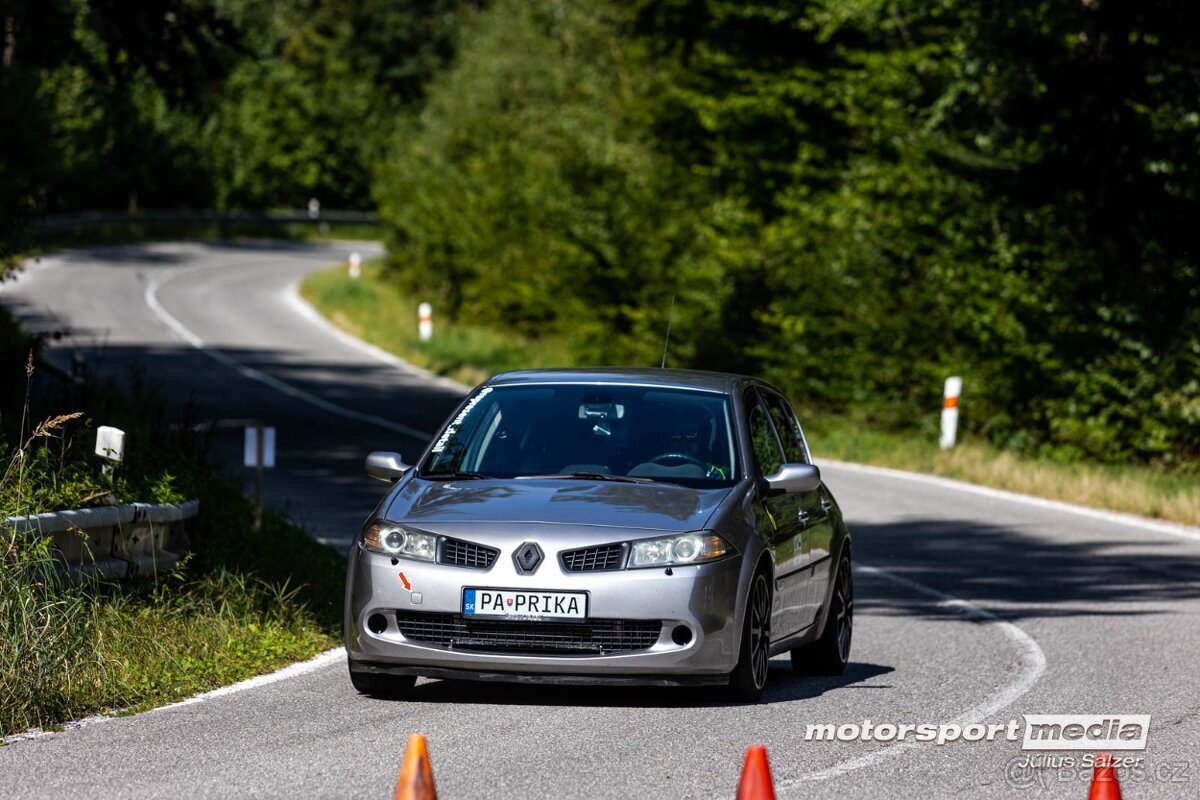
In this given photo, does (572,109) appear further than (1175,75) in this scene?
Yes

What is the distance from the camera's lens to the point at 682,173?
134ft

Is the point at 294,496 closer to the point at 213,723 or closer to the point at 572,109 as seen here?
the point at 213,723

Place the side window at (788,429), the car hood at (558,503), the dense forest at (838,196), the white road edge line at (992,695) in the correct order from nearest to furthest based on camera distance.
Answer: the white road edge line at (992,695) → the car hood at (558,503) → the side window at (788,429) → the dense forest at (838,196)

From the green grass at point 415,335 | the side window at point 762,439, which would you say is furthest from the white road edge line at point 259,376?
the side window at point 762,439

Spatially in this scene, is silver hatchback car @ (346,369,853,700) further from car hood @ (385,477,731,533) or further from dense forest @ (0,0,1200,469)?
dense forest @ (0,0,1200,469)

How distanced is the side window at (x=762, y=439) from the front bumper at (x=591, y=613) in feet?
3.96

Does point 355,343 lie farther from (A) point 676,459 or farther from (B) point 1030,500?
(A) point 676,459

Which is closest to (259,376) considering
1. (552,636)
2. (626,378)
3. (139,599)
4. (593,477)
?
(139,599)

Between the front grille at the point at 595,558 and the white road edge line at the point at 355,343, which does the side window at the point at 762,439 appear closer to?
the front grille at the point at 595,558

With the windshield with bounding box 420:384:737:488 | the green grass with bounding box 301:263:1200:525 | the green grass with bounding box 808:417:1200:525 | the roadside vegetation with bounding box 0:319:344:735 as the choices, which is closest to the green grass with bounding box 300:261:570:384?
the green grass with bounding box 301:263:1200:525

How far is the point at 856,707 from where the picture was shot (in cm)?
898

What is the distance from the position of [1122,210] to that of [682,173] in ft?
51.2

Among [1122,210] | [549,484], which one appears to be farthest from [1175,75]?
[549,484]

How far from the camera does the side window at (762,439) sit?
9.66m
